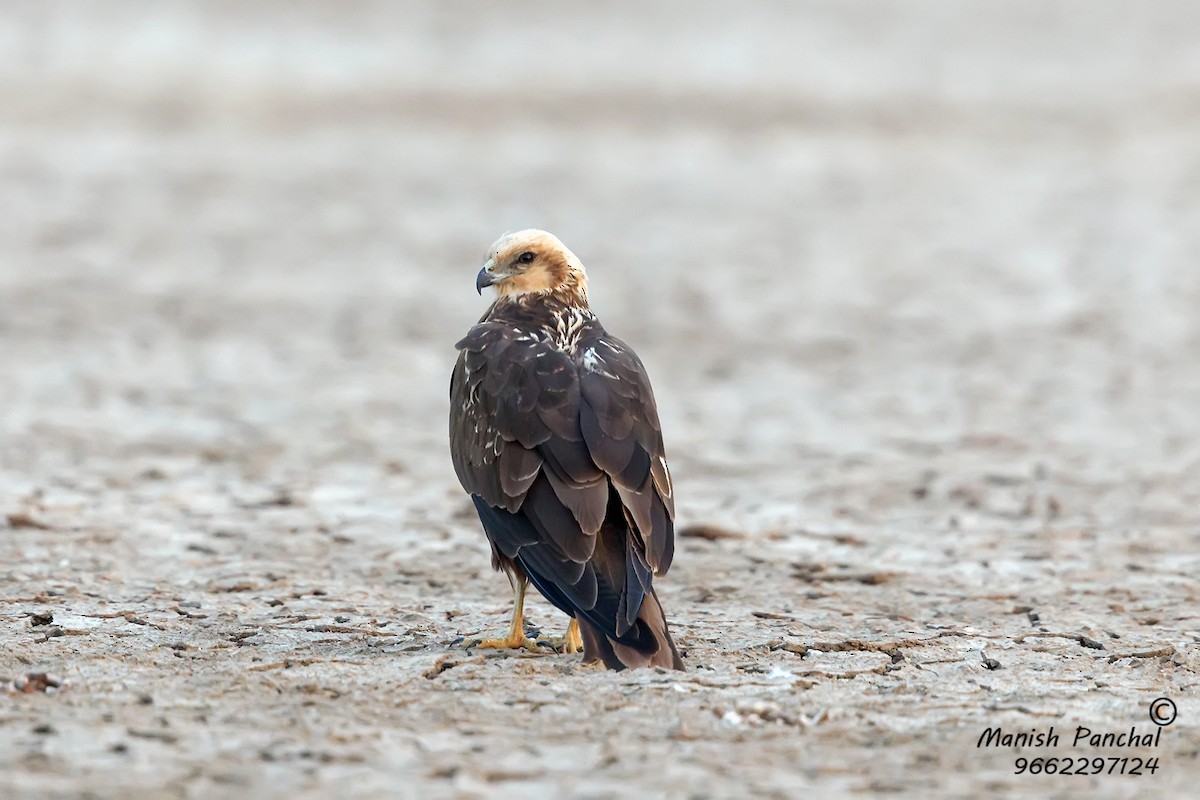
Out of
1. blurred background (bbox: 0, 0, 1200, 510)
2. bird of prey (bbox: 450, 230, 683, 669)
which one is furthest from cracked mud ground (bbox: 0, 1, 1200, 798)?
bird of prey (bbox: 450, 230, 683, 669)

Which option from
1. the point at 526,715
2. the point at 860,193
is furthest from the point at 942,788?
the point at 860,193

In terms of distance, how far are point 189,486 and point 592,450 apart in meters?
3.48

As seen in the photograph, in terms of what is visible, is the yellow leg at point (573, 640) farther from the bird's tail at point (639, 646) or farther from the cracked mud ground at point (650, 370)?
the bird's tail at point (639, 646)

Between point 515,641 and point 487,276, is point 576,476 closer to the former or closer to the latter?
point 515,641

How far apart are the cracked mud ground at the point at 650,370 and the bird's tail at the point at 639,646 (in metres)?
0.10

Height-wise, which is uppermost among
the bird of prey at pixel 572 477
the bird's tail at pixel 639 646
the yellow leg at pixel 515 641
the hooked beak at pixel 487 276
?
the hooked beak at pixel 487 276

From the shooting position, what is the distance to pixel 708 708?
4711mm

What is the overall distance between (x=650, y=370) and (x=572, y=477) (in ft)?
19.0

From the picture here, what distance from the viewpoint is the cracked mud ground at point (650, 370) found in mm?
4598

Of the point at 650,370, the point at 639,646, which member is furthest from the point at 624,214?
the point at 639,646

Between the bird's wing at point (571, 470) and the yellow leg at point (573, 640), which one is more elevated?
the bird's wing at point (571, 470)

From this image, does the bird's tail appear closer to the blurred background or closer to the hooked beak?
the hooked beak

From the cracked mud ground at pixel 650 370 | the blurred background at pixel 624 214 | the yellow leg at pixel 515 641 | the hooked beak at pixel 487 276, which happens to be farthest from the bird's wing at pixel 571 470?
the blurred background at pixel 624 214

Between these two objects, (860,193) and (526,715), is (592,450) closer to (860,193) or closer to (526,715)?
(526,715)
